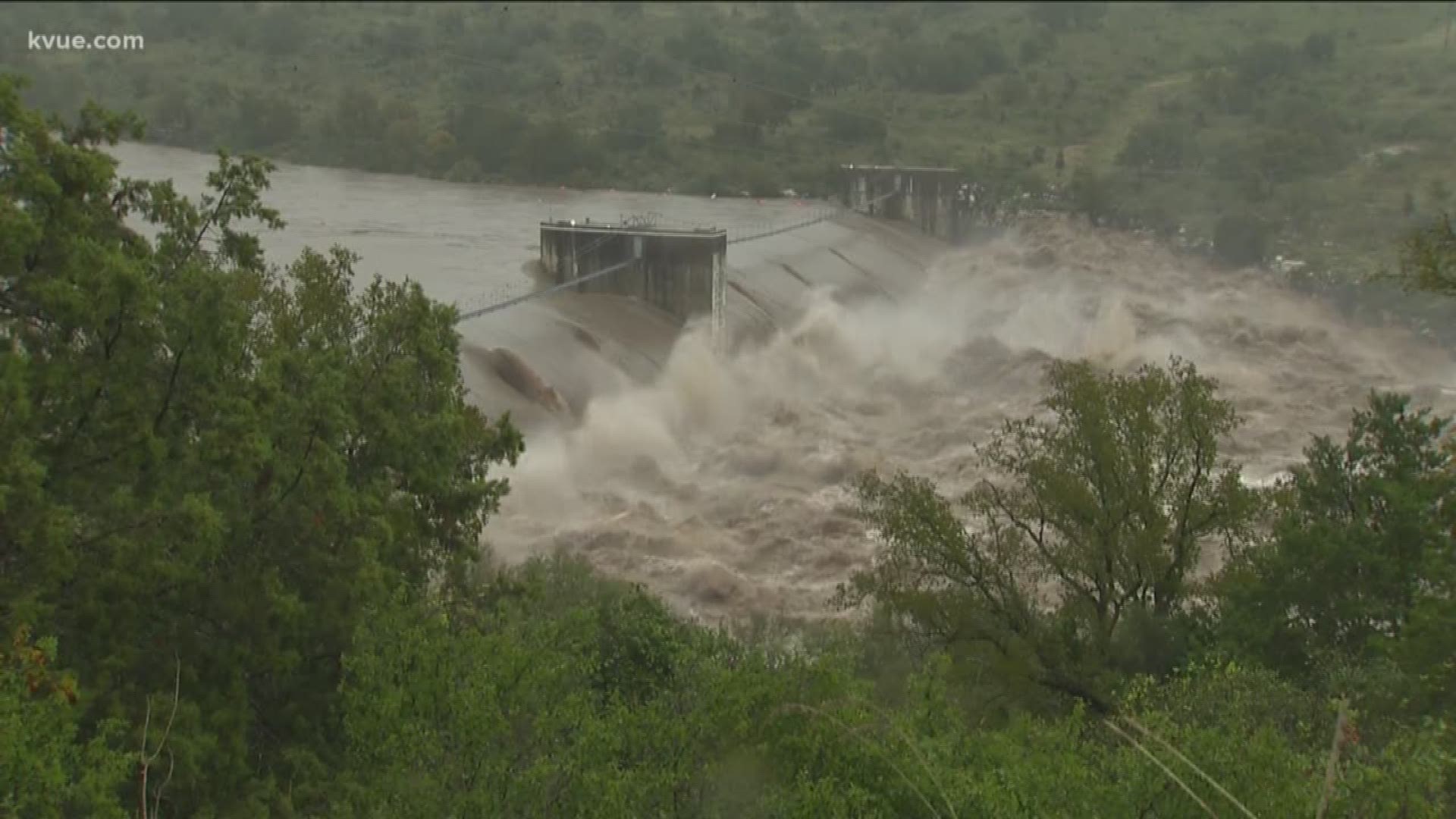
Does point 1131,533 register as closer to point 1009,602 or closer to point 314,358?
point 1009,602

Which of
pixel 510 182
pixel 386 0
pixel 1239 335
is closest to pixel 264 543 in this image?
pixel 1239 335

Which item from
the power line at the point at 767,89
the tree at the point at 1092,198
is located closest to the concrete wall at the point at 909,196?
the tree at the point at 1092,198

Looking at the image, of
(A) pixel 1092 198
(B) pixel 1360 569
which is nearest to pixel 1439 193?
(A) pixel 1092 198

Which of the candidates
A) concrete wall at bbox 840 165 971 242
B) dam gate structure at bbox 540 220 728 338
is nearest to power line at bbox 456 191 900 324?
dam gate structure at bbox 540 220 728 338

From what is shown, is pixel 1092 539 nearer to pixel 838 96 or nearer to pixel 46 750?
pixel 46 750

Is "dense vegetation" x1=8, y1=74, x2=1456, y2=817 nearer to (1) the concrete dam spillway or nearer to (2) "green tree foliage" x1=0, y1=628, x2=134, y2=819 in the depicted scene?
(2) "green tree foliage" x1=0, y1=628, x2=134, y2=819

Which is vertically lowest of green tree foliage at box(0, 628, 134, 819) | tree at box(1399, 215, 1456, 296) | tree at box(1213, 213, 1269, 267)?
tree at box(1213, 213, 1269, 267)

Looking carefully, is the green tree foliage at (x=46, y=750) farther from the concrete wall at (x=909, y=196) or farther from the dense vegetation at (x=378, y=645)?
the concrete wall at (x=909, y=196)
